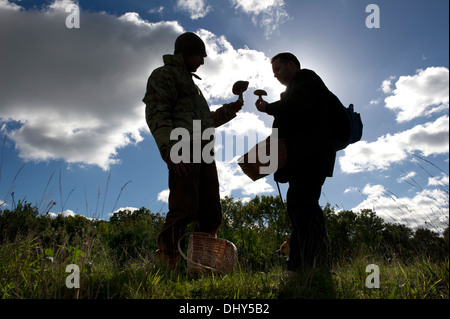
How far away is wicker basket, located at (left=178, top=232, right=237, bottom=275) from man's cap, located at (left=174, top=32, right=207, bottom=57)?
1.94m

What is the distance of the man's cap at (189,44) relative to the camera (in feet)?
10.5

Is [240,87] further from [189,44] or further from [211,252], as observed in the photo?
[211,252]

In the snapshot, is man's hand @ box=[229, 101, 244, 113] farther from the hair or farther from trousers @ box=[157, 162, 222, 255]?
trousers @ box=[157, 162, 222, 255]

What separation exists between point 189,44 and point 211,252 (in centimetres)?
221

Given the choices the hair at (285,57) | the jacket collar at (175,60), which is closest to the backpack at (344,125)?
the hair at (285,57)

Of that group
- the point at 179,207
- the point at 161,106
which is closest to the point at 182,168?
the point at 179,207

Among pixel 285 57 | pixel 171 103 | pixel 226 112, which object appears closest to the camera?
pixel 171 103

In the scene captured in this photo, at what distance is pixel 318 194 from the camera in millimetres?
2715

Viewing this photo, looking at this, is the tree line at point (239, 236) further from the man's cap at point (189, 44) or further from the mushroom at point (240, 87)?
the man's cap at point (189, 44)

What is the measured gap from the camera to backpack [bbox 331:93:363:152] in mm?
2852

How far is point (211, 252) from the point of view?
3094mm
